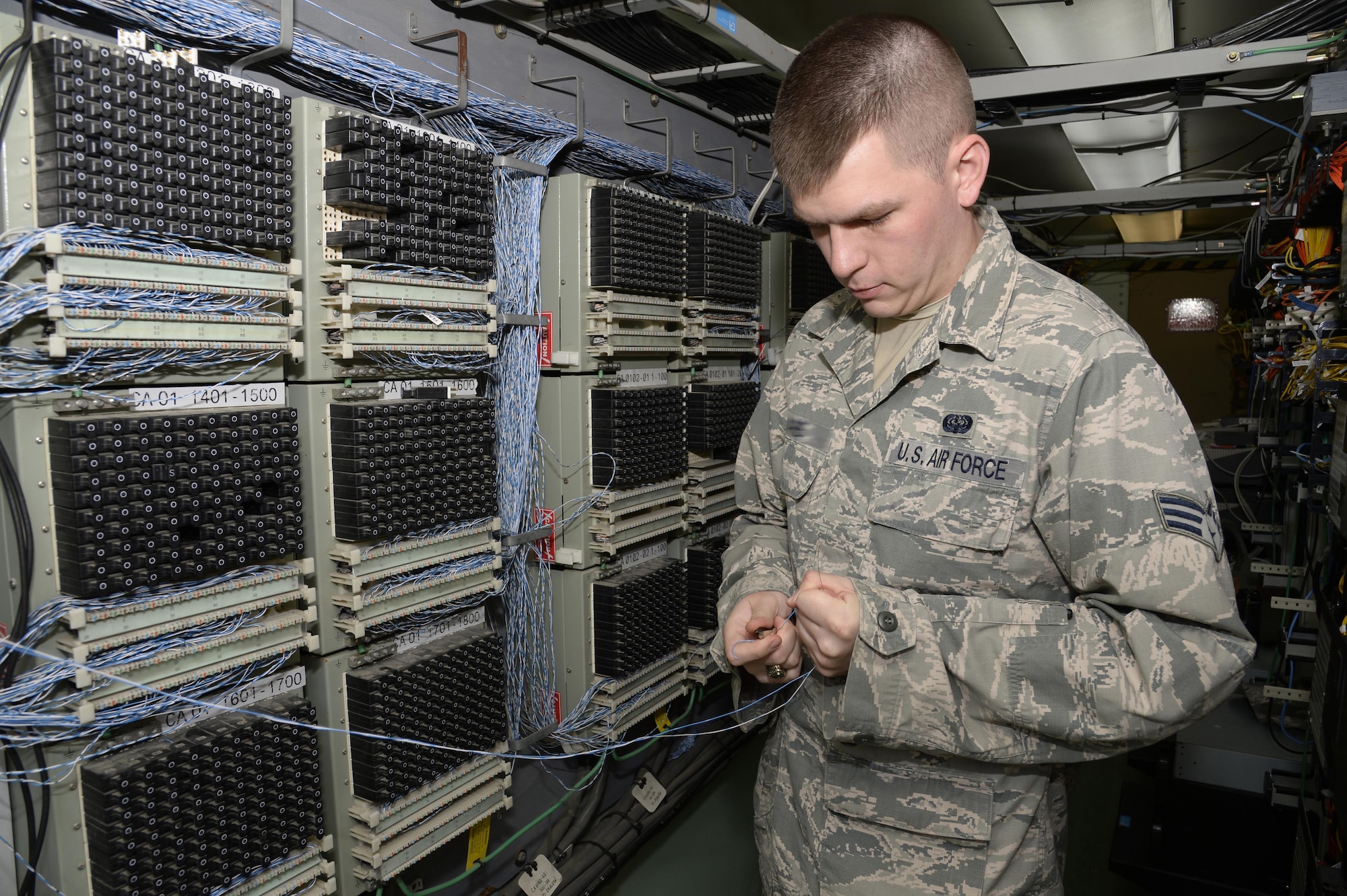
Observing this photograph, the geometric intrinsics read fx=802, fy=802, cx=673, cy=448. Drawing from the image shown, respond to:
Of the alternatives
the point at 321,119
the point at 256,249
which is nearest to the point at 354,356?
the point at 256,249

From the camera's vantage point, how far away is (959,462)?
1030mm

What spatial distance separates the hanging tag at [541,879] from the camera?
2234 millimetres

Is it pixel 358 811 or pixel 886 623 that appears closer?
pixel 886 623

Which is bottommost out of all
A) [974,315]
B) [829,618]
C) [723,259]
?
[829,618]

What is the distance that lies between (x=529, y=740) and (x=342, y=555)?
31.1 inches

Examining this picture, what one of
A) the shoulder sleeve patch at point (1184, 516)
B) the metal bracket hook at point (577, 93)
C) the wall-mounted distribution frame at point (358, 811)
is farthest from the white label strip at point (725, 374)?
the shoulder sleeve patch at point (1184, 516)

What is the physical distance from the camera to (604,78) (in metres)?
2.41

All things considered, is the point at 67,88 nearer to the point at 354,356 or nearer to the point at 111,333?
the point at 111,333

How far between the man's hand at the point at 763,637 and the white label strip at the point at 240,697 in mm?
824

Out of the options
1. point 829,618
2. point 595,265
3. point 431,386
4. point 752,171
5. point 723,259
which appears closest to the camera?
point 829,618

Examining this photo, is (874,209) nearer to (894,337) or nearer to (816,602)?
(894,337)

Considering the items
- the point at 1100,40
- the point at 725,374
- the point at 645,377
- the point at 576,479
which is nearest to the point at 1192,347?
the point at 1100,40

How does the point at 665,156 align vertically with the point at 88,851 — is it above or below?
above

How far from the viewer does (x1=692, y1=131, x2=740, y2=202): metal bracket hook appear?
2.93 metres
